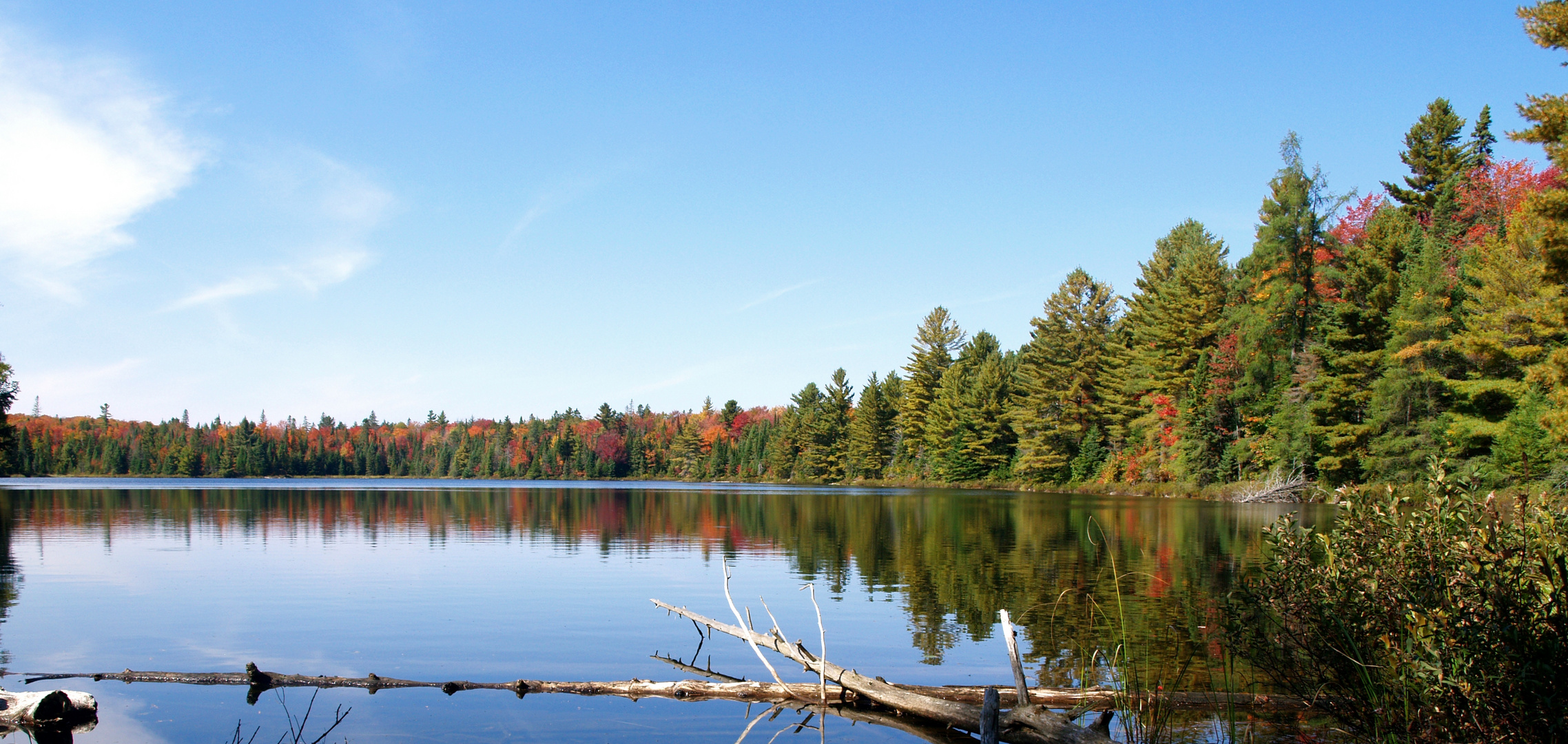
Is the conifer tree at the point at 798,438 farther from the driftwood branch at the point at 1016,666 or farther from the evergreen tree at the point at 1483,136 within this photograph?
the driftwood branch at the point at 1016,666

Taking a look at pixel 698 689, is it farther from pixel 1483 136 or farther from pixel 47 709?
pixel 1483 136

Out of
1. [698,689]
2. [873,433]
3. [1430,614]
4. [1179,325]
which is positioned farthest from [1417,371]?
[873,433]

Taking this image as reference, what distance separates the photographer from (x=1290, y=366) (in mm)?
50500

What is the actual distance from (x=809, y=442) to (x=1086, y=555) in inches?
3499

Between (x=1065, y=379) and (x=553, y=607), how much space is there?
62130 millimetres

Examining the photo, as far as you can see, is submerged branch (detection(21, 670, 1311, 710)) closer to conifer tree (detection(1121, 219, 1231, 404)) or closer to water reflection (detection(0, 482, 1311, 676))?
water reflection (detection(0, 482, 1311, 676))

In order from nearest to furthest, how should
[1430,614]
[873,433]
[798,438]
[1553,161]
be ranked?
[1430,614] < [1553,161] < [873,433] < [798,438]

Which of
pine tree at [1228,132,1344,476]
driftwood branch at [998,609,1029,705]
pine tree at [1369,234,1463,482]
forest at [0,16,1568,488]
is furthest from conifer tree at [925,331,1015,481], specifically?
driftwood branch at [998,609,1029,705]

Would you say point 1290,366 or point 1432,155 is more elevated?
point 1432,155

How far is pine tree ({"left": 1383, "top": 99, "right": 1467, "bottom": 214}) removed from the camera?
205 feet

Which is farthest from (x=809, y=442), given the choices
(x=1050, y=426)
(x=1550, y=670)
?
(x=1550, y=670)

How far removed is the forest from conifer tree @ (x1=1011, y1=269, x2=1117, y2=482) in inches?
7.0

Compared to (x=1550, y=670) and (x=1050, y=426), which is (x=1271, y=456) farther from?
(x=1550, y=670)

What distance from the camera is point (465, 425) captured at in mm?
188375
